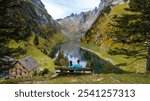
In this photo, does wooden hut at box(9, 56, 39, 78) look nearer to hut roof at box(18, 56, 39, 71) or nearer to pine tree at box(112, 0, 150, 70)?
hut roof at box(18, 56, 39, 71)

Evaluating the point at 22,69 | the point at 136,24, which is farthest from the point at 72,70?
the point at 22,69

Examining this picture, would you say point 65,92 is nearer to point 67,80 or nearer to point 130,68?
point 67,80

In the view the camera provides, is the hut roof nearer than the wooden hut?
No

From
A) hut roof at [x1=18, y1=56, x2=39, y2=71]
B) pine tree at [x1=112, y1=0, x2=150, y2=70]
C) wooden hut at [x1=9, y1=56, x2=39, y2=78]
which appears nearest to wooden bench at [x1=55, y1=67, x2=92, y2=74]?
pine tree at [x1=112, y1=0, x2=150, y2=70]

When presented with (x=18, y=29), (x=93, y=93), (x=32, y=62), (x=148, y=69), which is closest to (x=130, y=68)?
(x=32, y=62)

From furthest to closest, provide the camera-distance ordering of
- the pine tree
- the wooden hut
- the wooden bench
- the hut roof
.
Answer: the hut roof, the wooden hut, the pine tree, the wooden bench

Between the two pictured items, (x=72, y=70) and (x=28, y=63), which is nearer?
(x=72, y=70)

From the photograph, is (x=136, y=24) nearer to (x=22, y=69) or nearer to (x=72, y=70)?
(x=72, y=70)

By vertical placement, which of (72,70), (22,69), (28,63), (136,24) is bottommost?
(22,69)

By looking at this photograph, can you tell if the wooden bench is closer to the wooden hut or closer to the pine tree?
the pine tree

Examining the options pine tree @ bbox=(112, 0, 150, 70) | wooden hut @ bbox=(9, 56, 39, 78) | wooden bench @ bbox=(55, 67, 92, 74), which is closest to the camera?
wooden bench @ bbox=(55, 67, 92, 74)

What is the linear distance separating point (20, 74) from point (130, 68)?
4336 cm

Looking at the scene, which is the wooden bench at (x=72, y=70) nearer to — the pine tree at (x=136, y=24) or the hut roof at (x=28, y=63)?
the pine tree at (x=136, y=24)

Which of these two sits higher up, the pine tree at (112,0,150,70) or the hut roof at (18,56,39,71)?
the pine tree at (112,0,150,70)
